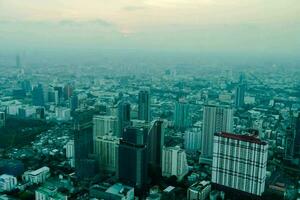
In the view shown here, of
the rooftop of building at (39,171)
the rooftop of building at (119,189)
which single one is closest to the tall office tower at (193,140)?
the rooftop of building at (119,189)

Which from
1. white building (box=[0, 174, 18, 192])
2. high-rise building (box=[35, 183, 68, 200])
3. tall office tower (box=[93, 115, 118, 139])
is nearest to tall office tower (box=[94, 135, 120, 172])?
tall office tower (box=[93, 115, 118, 139])

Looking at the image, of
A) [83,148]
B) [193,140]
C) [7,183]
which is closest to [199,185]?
[83,148]

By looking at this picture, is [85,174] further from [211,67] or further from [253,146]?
[211,67]

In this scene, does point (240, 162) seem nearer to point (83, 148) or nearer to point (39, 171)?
point (83, 148)

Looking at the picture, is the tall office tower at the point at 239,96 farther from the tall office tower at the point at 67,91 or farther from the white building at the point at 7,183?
the white building at the point at 7,183

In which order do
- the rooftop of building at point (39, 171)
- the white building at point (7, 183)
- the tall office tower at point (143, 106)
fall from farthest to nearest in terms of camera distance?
the tall office tower at point (143, 106), the rooftop of building at point (39, 171), the white building at point (7, 183)

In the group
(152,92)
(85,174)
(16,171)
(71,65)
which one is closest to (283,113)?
(152,92)
